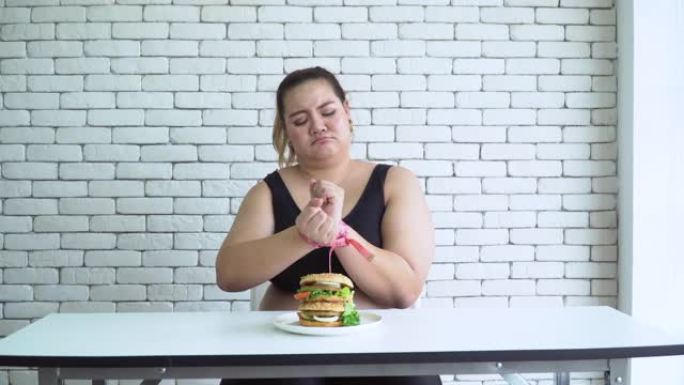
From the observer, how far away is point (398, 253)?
2156 mm

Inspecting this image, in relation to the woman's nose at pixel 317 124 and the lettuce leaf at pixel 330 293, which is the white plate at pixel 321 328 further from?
the woman's nose at pixel 317 124

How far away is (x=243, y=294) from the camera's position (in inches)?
124

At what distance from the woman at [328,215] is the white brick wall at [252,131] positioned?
0.73 m

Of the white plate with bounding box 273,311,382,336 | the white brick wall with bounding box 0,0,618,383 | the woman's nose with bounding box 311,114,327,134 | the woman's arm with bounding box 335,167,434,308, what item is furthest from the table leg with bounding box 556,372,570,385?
the white brick wall with bounding box 0,0,618,383

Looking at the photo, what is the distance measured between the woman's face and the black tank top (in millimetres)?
144

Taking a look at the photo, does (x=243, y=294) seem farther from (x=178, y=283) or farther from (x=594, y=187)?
(x=594, y=187)

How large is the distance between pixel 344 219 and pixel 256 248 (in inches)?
12.1

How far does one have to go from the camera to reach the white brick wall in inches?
122

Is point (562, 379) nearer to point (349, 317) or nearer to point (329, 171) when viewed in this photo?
point (349, 317)

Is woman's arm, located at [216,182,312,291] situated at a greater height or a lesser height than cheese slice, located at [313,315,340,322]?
greater

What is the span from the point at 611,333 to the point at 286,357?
0.76m

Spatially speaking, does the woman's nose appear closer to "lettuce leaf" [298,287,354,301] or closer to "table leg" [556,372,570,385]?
"lettuce leaf" [298,287,354,301]

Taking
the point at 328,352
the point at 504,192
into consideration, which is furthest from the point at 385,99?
the point at 328,352

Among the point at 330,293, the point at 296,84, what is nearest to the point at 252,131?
the point at 296,84
